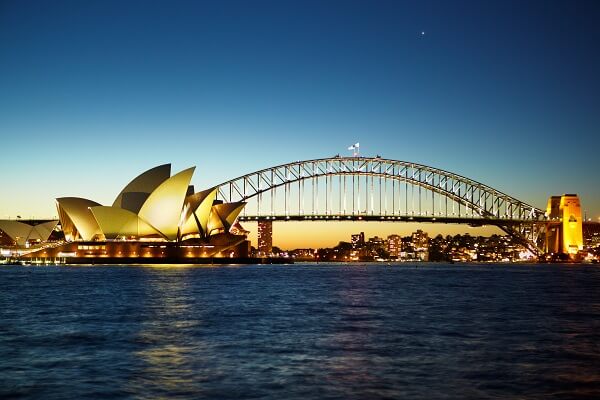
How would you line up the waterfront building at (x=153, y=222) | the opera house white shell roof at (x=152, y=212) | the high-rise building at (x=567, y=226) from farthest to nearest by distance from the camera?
the high-rise building at (x=567, y=226)
the waterfront building at (x=153, y=222)
the opera house white shell roof at (x=152, y=212)

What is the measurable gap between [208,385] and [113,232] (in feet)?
Result: 277

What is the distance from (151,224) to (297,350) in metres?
75.1

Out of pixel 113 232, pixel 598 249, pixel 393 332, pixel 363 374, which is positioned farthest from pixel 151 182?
pixel 598 249

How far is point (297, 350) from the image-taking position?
1811 cm

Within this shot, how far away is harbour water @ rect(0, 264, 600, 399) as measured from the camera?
531 inches

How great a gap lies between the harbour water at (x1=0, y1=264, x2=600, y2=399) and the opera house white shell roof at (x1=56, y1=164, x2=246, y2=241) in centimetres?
5391

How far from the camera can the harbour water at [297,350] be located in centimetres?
1348

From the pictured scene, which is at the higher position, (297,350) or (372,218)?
(372,218)

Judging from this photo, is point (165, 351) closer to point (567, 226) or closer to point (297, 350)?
point (297, 350)

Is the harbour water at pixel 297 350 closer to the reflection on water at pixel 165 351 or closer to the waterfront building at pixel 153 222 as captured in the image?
the reflection on water at pixel 165 351

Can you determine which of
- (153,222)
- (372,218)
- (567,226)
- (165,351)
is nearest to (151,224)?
(153,222)

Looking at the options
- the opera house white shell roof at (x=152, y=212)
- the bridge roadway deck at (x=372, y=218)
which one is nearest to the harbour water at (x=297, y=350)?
the opera house white shell roof at (x=152, y=212)

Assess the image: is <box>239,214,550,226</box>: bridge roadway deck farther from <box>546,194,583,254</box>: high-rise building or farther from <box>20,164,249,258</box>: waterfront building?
<box>546,194,583,254</box>: high-rise building

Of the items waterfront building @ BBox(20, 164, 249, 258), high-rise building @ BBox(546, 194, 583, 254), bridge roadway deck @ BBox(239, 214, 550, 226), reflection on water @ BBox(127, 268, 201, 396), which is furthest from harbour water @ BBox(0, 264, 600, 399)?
high-rise building @ BBox(546, 194, 583, 254)
